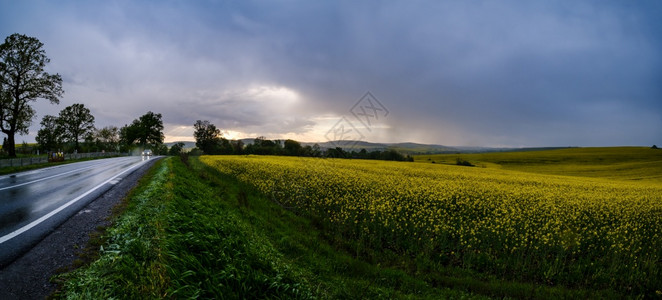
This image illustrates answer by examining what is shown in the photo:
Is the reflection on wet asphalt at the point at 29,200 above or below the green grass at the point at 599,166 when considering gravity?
above

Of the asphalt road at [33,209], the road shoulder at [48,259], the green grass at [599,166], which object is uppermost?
the asphalt road at [33,209]

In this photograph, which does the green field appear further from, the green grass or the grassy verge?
the green grass

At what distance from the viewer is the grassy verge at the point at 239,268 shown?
10.3 ft

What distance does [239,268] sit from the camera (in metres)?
3.83

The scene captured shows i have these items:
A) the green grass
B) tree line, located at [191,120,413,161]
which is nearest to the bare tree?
tree line, located at [191,120,413,161]

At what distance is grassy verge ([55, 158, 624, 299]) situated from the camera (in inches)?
124

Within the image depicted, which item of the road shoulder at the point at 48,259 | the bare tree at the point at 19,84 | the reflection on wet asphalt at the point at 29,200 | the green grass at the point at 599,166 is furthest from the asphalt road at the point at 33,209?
the green grass at the point at 599,166

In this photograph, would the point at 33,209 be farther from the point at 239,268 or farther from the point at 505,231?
the point at 505,231

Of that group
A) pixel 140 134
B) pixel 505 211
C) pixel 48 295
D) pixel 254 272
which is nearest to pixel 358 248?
pixel 254 272

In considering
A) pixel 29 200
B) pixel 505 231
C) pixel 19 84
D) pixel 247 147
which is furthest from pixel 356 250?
pixel 247 147

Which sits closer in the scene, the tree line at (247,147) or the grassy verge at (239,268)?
the grassy verge at (239,268)

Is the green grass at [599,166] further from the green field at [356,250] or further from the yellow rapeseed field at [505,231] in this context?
the green field at [356,250]

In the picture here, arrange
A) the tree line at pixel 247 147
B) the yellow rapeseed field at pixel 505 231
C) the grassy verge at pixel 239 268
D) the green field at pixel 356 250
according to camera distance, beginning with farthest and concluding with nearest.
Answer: the tree line at pixel 247 147 < the yellow rapeseed field at pixel 505 231 < the green field at pixel 356 250 < the grassy verge at pixel 239 268

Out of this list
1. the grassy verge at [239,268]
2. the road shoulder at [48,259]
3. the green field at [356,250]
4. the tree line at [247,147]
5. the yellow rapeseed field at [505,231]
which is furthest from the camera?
the tree line at [247,147]
